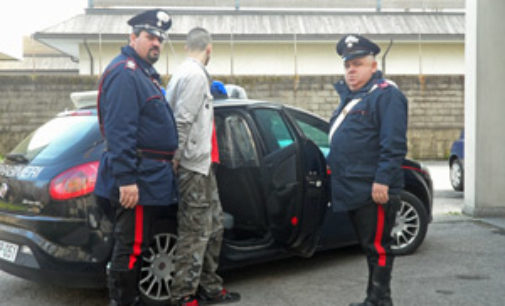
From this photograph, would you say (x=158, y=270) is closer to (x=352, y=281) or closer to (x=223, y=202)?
(x=223, y=202)

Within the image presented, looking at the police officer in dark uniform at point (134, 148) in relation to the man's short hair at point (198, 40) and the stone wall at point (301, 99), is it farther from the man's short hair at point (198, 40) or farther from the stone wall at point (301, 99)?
the stone wall at point (301, 99)

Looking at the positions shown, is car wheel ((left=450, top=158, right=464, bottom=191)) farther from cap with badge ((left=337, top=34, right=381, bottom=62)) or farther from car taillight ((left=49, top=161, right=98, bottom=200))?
car taillight ((left=49, top=161, right=98, bottom=200))

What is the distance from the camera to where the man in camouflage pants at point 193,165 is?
3469mm

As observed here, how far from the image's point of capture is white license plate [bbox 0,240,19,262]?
358cm

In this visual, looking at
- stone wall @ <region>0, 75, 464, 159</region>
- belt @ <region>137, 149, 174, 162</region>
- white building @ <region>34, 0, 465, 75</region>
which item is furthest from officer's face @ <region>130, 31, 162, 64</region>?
white building @ <region>34, 0, 465, 75</region>

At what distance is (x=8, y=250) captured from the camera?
3.63 meters

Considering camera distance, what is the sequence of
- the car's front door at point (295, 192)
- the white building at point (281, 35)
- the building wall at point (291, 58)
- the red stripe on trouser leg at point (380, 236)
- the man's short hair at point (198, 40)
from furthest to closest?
the building wall at point (291, 58)
the white building at point (281, 35)
the car's front door at point (295, 192)
the man's short hair at point (198, 40)
the red stripe on trouser leg at point (380, 236)

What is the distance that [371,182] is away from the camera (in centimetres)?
338

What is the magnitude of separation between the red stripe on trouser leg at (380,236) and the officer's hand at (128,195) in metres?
1.48

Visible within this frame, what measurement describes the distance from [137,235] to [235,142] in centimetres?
123

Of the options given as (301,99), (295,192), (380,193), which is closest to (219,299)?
(295,192)

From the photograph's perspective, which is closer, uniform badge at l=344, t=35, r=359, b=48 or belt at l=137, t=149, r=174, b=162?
belt at l=137, t=149, r=174, b=162

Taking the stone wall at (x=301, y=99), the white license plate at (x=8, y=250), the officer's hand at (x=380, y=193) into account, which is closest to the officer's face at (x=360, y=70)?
the officer's hand at (x=380, y=193)

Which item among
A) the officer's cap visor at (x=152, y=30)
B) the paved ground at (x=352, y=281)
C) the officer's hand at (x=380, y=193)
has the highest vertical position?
the officer's cap visor at (x=152, y=30)
